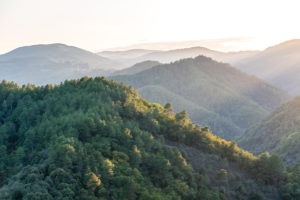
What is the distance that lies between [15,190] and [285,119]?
16800cm

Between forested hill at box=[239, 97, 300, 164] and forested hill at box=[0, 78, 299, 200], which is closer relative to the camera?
forested hill at box=[0, 78, 299, 200]

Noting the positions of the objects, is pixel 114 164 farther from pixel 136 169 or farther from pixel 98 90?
pixel 98 90

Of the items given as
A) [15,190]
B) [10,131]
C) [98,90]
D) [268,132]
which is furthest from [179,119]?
[268,132]

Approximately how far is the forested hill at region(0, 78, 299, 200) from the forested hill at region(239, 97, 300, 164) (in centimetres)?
4526

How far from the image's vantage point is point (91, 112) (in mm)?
75000

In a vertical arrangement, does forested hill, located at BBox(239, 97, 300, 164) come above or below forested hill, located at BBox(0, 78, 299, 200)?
below

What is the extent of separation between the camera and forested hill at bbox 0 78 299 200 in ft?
165

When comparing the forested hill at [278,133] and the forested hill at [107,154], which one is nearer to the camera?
the forested hill at [107,154]

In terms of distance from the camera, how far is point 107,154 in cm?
6325

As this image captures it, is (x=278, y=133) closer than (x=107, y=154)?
No

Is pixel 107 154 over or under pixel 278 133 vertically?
over

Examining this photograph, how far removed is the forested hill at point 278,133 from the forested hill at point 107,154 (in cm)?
4526

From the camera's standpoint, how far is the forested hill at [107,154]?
5022 centimetres

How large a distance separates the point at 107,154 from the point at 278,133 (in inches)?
5361
